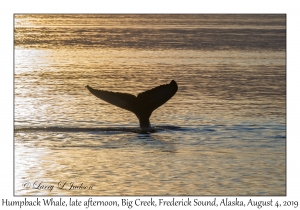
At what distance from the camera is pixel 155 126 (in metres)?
20.5

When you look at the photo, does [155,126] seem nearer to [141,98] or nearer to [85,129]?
[141,98]

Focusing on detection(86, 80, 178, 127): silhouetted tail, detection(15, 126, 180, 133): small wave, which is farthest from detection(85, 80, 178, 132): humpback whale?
detection(15, 126, 180, 133): small wave

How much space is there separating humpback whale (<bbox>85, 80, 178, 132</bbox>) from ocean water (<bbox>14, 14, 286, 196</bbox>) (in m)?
0.71

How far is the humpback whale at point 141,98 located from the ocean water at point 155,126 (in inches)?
27.8

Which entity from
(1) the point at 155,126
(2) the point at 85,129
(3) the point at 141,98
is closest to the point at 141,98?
(3) the point at 141,98

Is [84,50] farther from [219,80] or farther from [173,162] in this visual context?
[173,162]

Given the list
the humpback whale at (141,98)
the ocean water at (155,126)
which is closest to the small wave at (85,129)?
the ocean water at (155,126)

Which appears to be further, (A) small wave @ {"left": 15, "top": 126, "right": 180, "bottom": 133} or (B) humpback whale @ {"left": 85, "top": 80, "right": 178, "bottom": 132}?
(A) small wave @ {"left": 15, "top": 126, "right": 180, "bottom": 133}

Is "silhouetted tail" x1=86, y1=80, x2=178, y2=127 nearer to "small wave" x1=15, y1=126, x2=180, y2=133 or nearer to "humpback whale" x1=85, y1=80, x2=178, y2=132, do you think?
"humpback whale" x1=85, y1=80, x2=178, y2=132

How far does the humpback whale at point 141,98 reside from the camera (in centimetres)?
1879

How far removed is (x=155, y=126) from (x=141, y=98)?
1606 mm

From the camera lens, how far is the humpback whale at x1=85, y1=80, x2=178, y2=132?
61.7 feet
